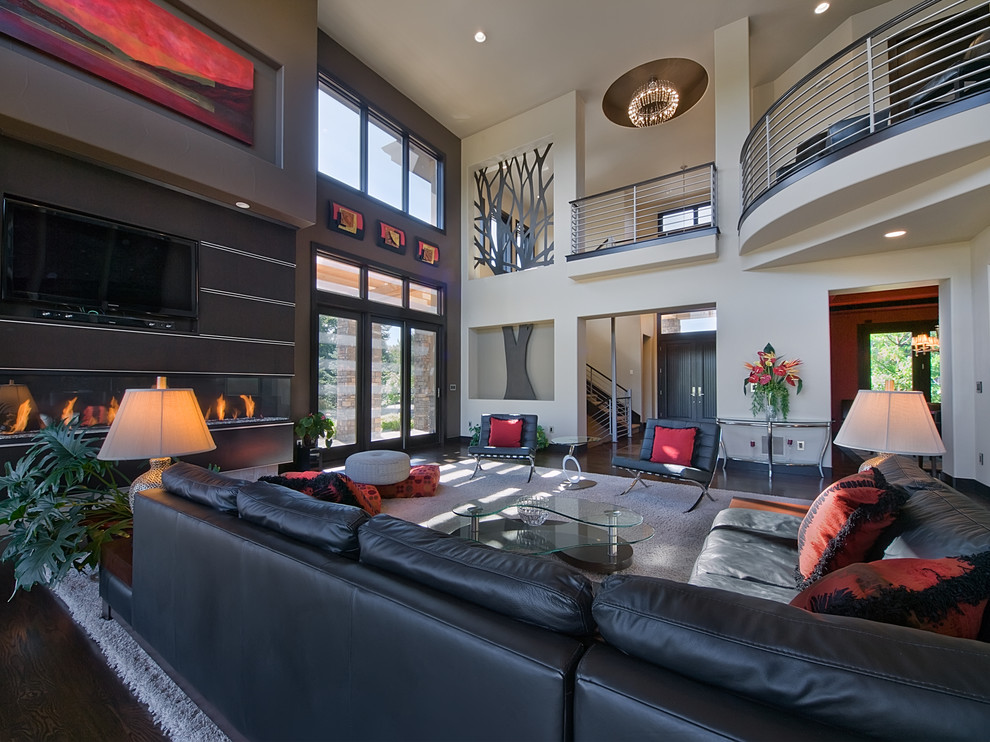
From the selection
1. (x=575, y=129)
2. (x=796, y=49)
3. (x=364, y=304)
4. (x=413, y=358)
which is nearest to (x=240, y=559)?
(x=364, y=304)

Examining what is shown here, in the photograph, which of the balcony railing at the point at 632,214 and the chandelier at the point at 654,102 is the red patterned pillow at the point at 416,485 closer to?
the balcony railing at the point at 632,214

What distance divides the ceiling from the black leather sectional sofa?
6682mm

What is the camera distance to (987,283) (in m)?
4.14

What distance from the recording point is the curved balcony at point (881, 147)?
315 cm

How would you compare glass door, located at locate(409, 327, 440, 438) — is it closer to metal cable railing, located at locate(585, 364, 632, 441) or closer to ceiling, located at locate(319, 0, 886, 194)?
metal cable railing, located at locate(585, 364, 632, 441)

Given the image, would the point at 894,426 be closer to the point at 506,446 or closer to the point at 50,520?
the point at 506,446

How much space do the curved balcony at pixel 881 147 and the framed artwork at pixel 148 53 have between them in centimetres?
582

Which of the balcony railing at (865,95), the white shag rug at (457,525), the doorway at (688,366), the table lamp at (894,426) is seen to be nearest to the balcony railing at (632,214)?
the balcony railing at (865,95)

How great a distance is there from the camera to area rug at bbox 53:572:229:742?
1534 mm

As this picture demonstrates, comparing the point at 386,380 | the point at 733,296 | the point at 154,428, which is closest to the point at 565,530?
the point at 154,428

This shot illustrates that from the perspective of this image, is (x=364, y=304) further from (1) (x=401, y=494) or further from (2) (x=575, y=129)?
(2) (x=575, y=129)

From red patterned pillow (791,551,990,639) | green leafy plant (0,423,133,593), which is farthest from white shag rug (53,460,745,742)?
red patterned pillow (791,551,990,639)

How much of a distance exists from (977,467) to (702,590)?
5892mm

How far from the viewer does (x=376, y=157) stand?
702cm
